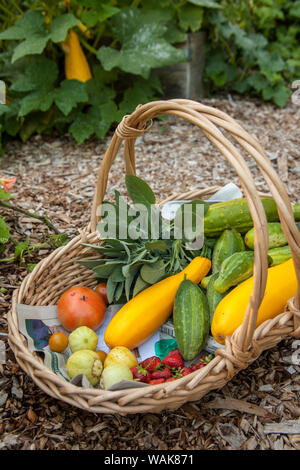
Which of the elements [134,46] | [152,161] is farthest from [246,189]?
[134,46]

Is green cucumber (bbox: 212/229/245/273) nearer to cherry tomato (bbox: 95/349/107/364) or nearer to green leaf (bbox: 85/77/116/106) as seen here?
cherry tomato (bbox: 95/349/107/364)

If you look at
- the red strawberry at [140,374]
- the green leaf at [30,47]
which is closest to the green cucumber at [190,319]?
the red strawberry at [140,374]

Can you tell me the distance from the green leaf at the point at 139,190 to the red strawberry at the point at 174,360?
0.48 metres

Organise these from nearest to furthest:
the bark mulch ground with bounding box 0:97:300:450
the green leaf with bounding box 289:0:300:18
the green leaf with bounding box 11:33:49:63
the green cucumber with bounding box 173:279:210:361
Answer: the bark mulch ground with bounding box 0:97:300:450 < the green cucumber with bounding box 173:279:210:361 < the green leaf with bounding box 11:33:49:63 < the green leaf with bounding box 289:0:300:18

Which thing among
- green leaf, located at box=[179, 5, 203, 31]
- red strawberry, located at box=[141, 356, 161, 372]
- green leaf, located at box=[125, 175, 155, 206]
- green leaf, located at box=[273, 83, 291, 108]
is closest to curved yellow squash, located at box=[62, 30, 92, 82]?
green leaf, located at box=[179, 5, 203, 31]

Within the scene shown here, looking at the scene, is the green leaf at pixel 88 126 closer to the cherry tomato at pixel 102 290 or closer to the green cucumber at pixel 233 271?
the cherry tomato at pixel 102 290

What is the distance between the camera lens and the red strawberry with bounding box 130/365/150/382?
1177mm

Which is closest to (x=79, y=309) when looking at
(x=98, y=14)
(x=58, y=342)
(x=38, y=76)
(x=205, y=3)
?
(x=58, y=342)

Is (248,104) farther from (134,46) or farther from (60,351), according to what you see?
(60,351)

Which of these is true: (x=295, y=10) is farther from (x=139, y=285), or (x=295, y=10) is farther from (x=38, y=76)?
(x=139, y=285)

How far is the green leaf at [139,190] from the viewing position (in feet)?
4.69

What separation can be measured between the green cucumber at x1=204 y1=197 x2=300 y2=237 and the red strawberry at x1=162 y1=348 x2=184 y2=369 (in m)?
0.44

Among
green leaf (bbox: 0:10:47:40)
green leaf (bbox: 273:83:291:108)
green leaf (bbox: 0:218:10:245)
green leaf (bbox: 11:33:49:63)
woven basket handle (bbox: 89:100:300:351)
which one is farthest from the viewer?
green leaf (bbox: 273:83:291:108)

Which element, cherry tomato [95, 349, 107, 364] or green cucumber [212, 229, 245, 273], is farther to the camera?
green cucumber [212, 229, 245, 273]
